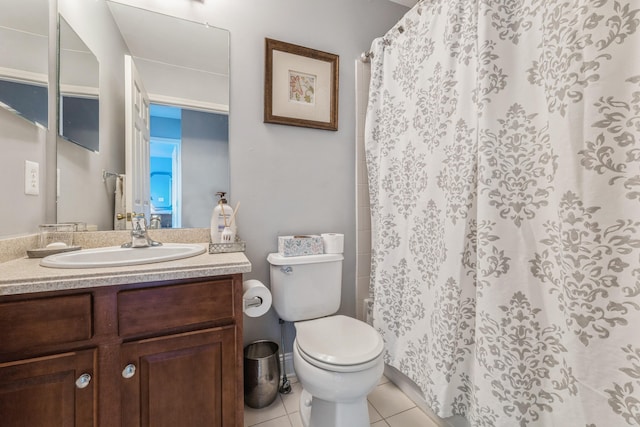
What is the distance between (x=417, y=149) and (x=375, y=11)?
1165 millimetres

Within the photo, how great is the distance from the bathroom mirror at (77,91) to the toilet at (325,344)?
1.03m

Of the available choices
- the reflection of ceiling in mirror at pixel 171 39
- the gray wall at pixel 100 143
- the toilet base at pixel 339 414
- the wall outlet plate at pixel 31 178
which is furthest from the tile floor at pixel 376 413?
the reflection of ceiling in mirror at pixel 171 39

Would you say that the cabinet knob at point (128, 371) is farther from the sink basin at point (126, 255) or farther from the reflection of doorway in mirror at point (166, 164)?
the reflection of doorway in mirror at point (166, 164)

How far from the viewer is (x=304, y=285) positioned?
1.40m

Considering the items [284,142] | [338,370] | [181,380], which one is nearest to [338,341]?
[338,370]

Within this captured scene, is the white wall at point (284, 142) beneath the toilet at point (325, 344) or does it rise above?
above

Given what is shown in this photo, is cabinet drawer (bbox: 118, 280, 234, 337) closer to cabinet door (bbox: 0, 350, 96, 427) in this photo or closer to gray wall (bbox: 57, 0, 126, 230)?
cabinet door (bbox: 0, 350, 96, 427)

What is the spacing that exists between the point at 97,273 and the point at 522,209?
1293mm

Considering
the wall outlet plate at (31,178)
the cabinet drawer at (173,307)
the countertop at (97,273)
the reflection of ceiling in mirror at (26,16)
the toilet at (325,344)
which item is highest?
the reflection of ceiling in mirror at (26,16)

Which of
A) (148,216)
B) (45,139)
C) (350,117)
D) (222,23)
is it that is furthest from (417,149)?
(45,139)

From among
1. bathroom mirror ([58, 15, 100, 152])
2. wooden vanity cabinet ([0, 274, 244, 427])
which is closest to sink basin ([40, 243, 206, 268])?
wooden vanity cabinet ([0, 274, 244, 427])

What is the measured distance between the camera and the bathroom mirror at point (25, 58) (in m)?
0.94

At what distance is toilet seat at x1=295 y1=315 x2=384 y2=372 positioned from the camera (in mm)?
994

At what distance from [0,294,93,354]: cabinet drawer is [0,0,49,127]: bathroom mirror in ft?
2.35
